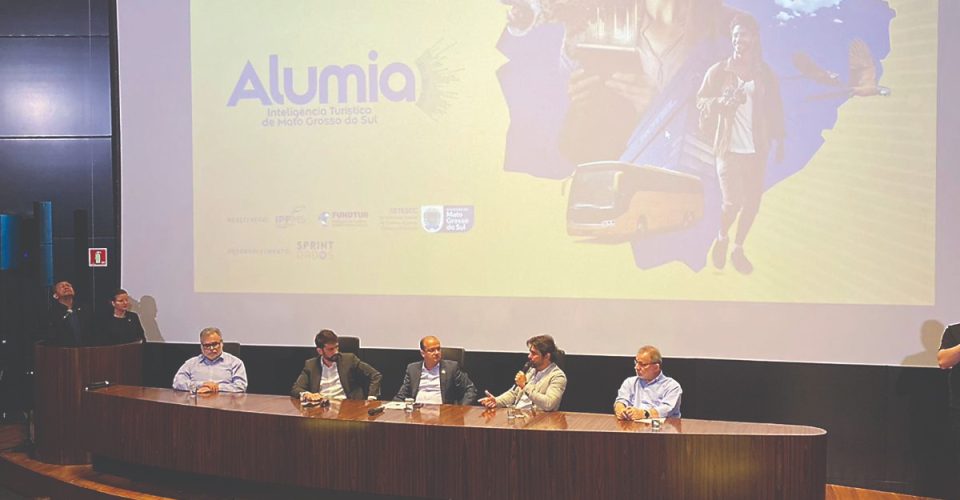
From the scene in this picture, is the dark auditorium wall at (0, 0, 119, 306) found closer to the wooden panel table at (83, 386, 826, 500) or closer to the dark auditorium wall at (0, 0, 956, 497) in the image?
the dark auditorium wall at (0, 0, 956, 497)

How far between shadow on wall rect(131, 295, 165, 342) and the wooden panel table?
1.56 m

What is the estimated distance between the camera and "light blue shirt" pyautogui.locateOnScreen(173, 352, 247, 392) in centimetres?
554

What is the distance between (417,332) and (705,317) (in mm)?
1886

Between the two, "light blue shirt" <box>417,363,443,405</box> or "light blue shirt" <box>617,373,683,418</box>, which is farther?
"light blue shirt" <box>417,363,443,405</box>

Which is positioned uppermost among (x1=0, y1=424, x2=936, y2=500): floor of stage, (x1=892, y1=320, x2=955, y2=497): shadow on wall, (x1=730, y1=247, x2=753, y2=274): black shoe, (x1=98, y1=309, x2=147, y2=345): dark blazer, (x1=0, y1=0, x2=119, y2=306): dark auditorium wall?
(x1=0, y1=0, x2=119, y2=306): dark auditorium wall

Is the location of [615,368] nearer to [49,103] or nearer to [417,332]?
[417,332]

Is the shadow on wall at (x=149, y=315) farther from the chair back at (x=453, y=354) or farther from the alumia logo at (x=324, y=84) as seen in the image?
the chair back at (x=453, y=354)

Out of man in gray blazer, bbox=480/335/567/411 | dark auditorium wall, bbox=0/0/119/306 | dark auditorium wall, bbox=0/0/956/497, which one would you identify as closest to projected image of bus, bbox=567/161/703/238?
dark auditorium wall, bbox=0/0/956/497

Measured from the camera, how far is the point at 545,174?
5.76m

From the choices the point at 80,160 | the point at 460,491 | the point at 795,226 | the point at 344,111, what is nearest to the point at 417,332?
the point at 344,111

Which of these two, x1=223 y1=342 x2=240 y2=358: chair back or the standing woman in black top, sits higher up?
the standing woman in black top

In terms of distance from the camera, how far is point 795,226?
209 inches

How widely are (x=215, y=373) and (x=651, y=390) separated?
2.67m

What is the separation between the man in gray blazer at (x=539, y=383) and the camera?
4.75 metres
